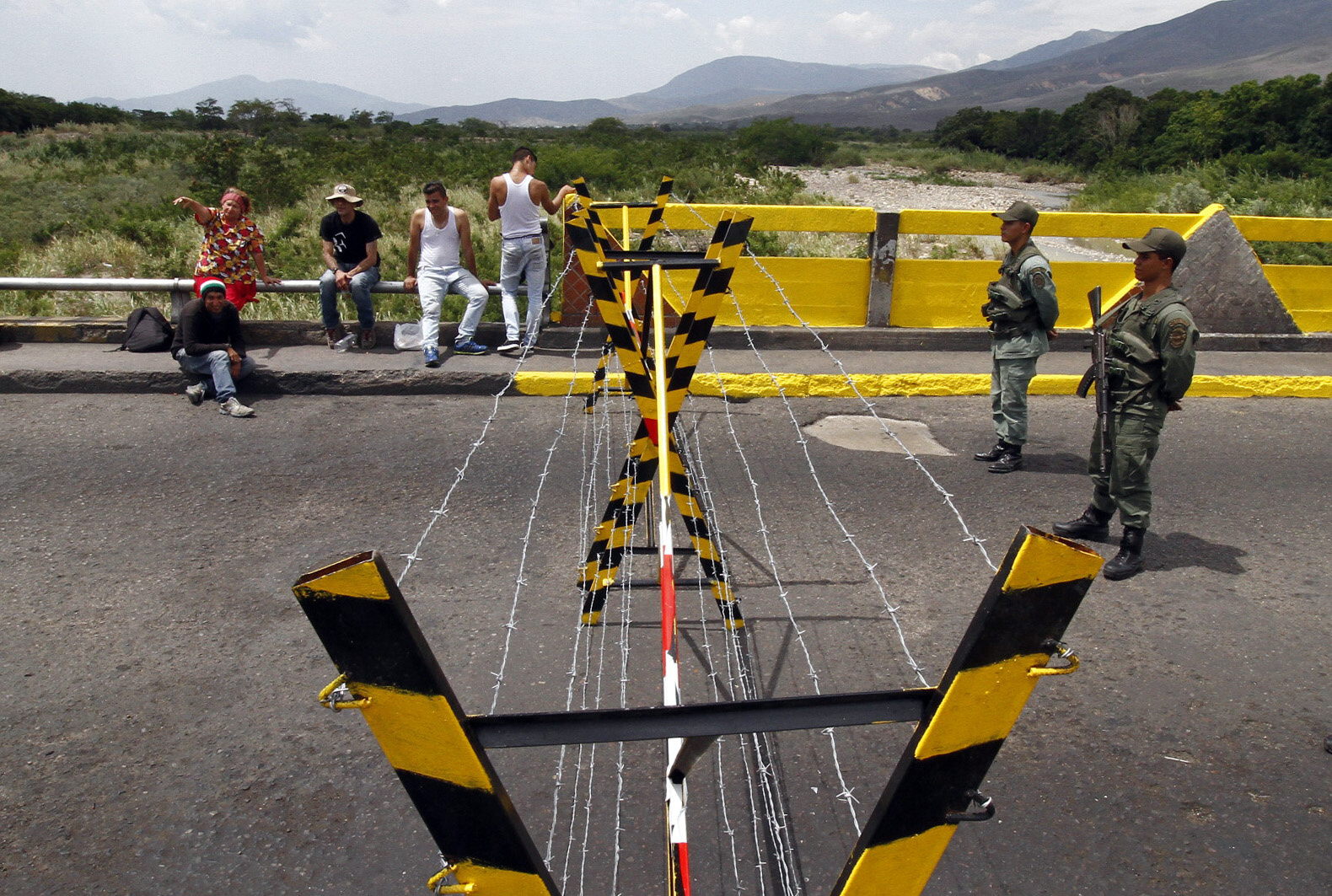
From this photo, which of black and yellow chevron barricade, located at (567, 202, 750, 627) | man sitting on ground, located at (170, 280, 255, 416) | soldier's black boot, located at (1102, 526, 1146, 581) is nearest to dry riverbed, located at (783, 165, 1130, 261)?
soldier's black boot, located at (1102, 526, 1146, 581)

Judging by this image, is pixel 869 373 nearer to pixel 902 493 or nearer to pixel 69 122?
pixel 902 493

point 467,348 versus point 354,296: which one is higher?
point 354,296

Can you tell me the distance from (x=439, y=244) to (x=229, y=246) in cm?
187

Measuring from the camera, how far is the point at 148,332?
8977mm

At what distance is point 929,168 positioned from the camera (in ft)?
180

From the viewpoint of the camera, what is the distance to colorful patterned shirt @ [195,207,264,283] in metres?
9.06

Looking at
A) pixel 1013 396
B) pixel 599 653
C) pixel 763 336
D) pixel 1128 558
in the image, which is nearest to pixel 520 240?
pixel 763 336

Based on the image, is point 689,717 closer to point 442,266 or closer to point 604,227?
point 604,227

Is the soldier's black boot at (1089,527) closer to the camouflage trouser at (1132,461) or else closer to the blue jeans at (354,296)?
the camouflage trouser at (1132,461)

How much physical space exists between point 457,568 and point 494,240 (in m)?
12.4

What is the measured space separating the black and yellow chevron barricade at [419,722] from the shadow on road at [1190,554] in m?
4.80

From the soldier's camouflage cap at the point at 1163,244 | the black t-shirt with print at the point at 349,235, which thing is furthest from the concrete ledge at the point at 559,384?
the soldier's camouflage cap at the point at 1163,244

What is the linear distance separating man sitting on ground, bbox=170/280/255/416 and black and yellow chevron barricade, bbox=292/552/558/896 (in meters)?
6.77

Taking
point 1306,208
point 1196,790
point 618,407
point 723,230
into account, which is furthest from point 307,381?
point 1306,208
